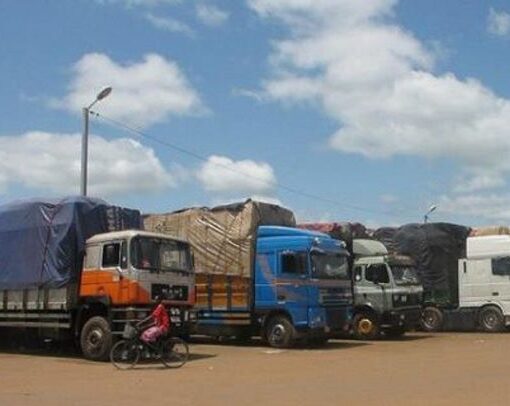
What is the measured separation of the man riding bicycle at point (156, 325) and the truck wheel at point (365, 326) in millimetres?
9517

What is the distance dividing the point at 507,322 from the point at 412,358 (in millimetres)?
10906

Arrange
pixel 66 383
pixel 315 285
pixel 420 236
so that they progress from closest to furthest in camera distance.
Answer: pixel 66 383, pixel 315 285, pixel 420 236

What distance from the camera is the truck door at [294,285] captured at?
21.8m

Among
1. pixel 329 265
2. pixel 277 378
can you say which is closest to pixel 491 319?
pixel 329 265

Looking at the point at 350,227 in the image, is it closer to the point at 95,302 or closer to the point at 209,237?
the point at 209,237

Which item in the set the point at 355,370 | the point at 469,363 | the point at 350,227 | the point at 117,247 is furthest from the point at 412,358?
the point at 350,227

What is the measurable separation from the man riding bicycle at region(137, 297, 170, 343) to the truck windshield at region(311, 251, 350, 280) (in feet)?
A: 17.9

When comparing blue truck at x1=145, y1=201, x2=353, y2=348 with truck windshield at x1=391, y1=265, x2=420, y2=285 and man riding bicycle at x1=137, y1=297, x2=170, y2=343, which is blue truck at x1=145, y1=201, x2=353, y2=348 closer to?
truck windshield at x1=391, y1=265, x2=420, y2=285

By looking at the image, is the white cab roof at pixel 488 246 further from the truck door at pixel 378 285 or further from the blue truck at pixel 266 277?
the blue truck at pixel 266 277

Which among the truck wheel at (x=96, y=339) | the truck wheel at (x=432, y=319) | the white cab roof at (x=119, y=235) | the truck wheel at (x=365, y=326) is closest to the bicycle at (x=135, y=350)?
the truck wheel at (x=96, y=339)

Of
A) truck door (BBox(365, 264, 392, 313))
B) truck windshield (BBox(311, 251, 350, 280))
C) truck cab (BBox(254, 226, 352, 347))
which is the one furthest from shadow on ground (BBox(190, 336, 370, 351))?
truck windshield (BBox(311, 251, 350, 280))

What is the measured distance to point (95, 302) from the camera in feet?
62.9

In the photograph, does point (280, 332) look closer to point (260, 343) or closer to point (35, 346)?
point (260, 343)

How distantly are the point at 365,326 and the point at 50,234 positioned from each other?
35.1ft
